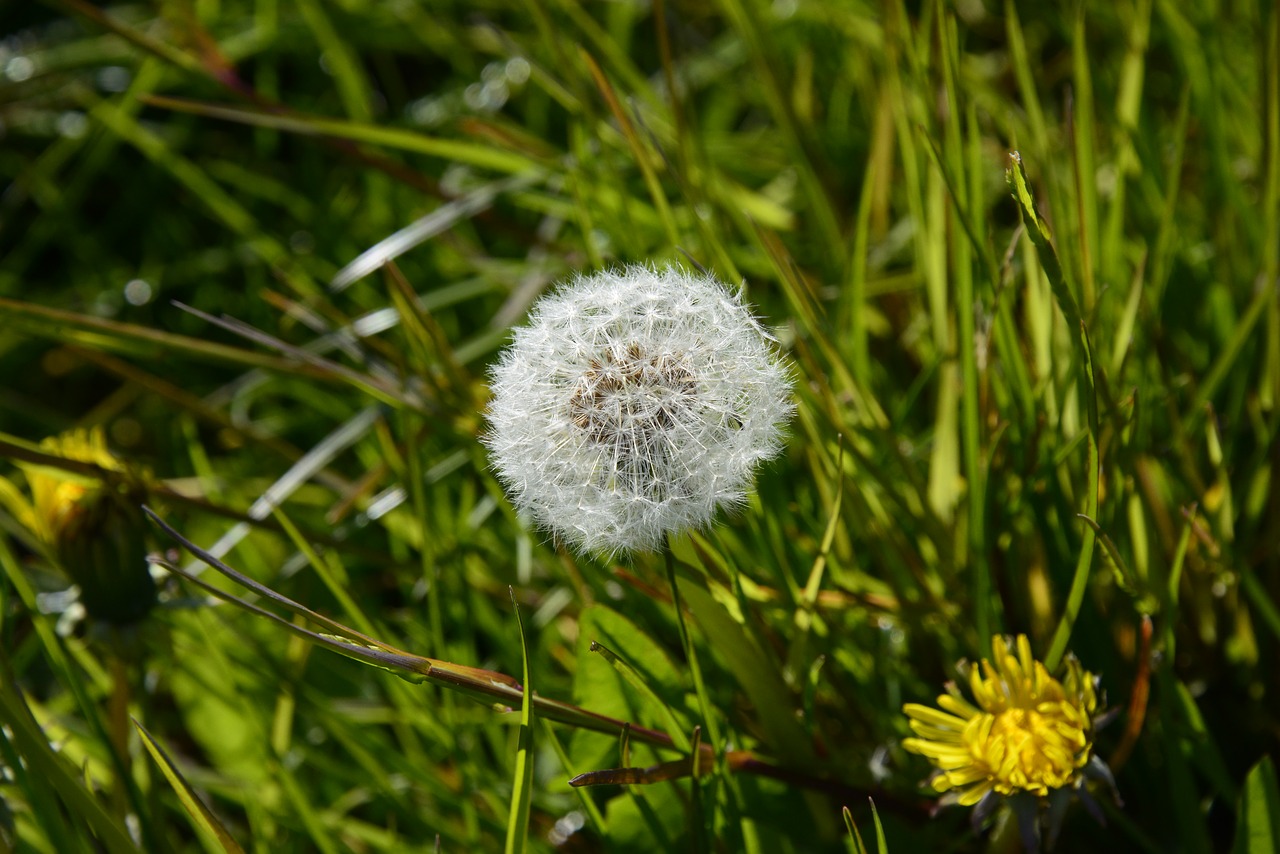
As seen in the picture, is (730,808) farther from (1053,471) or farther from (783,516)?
(1053,471)

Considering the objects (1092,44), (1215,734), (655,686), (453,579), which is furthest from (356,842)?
(1092,44)

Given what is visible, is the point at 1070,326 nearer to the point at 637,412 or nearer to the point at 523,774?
the point at 637,412

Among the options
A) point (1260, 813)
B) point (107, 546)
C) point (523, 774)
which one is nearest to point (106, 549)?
point (107, 546)

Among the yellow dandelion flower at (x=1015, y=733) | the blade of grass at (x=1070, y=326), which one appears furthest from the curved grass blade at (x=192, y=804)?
the blade of grass at (x=1070, y=326)

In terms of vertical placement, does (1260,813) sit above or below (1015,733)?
below

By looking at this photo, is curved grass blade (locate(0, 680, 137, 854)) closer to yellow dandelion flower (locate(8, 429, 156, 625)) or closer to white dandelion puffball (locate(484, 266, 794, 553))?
yellow dandelion flower (locate(8, 429, 156, 625))

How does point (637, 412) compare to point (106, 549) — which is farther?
point (106, 549)
